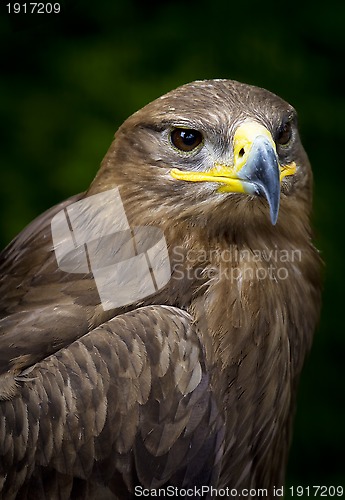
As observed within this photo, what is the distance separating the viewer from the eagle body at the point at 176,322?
192 centimetres

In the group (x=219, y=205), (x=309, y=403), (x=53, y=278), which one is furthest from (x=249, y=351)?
(x=309, y=403)

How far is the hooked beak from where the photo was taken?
1.89m

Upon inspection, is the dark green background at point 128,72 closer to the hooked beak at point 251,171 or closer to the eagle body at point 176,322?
the eagle body at point 176,322

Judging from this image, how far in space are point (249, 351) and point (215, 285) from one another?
0.55ft

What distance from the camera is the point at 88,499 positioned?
1.97 meters

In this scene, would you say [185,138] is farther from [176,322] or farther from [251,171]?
[176,322]

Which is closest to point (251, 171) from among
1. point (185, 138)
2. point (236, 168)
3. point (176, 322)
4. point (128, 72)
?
point (236, 168)

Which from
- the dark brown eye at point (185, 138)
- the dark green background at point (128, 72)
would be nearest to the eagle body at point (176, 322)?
the dark brown eye at point (185, 138)

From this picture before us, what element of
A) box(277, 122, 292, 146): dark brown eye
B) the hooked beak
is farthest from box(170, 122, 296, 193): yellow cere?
box(277, 122, 292, 146): dark brown eye

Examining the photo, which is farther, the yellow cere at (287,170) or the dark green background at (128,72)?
the dark green background at (128,72)

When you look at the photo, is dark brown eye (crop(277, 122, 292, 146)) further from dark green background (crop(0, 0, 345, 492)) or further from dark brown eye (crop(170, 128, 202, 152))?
dark green background (crop(0, 0, 345, 492))

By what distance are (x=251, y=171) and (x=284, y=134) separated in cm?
24

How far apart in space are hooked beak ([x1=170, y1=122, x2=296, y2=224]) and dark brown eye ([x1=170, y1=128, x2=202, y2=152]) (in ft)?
0.18

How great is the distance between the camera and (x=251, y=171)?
1921mm
